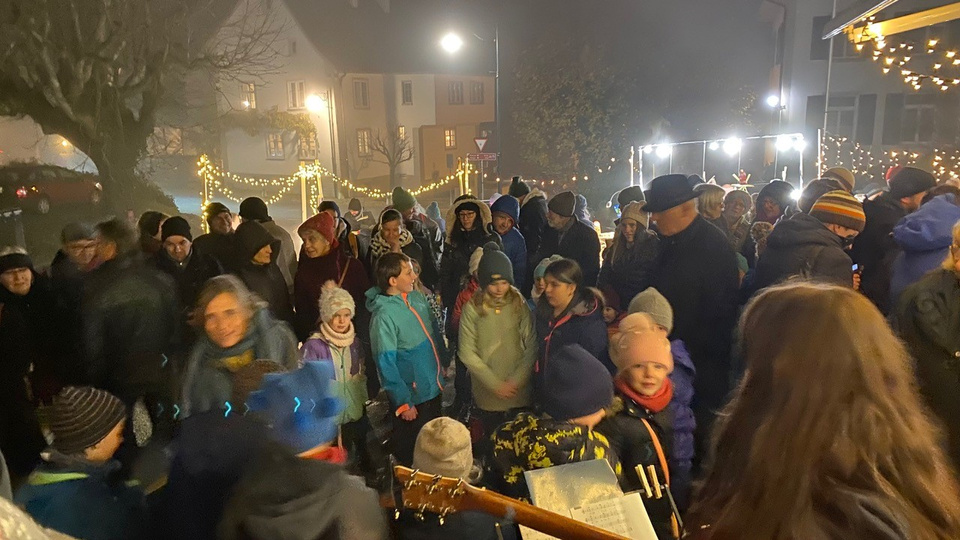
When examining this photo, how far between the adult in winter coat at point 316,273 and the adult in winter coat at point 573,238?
7.02ft

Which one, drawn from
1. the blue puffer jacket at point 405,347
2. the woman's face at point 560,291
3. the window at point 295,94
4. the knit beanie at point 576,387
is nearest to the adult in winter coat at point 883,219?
the woman's face at point 560,291

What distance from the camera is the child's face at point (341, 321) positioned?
4.28 metres

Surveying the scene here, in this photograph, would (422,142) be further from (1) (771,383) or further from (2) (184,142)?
(1) (771,383)

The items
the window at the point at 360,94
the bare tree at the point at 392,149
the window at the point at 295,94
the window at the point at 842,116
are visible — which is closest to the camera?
the window at the point at 842,116

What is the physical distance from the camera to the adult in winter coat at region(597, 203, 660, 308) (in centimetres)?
482

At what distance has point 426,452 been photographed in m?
2.56

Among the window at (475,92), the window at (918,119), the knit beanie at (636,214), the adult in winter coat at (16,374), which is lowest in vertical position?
the adult in winter coat at (16,374)

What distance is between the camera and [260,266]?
16.3 feet

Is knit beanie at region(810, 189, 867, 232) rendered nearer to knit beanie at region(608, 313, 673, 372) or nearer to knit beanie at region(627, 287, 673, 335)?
knit beanie at region(627, 287, 673, 335)

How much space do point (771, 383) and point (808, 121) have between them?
2320 cm

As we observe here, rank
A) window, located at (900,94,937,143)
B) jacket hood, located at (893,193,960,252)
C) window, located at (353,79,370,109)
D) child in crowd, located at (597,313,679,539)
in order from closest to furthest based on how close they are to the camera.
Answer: child in crowd, located at (597,313,679,539)
jacket hood, located at (893,193,960,252)
window, located at (900,94,937,143)
window, located at (353,79,370,109)

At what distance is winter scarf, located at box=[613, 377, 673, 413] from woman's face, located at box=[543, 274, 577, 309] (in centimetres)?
108

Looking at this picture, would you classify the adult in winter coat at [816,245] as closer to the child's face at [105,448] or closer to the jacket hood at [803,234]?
the jacket hood at [803,234]

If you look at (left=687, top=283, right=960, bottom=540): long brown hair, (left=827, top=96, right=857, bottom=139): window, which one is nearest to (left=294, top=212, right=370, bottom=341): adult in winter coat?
(left=687, top=283, right=960, bottom=540): long brown hair
